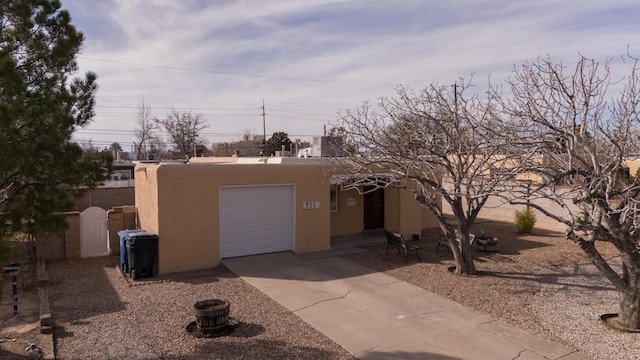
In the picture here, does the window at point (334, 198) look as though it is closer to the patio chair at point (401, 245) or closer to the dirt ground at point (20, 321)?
the patio chair at point (401, 245)

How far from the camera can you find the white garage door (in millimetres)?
11836

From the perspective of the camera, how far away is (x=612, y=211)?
680 cm

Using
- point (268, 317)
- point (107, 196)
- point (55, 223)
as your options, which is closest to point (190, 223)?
point (268, 317)

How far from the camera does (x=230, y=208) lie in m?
11.9

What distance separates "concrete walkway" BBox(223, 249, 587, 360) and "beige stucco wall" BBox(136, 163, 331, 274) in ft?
3.39

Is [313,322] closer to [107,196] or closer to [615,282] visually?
[615,282]

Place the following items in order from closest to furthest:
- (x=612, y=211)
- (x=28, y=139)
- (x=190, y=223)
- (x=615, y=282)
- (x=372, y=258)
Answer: (x=28, y=139)
(x=612, y=211)
(x=615, y=282)
(x=190, y=223)
(x=372, y=258)

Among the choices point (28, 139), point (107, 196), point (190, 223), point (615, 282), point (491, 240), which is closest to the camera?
point (28, 139)

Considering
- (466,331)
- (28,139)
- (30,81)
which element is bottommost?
(466,331)

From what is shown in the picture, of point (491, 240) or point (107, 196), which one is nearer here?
point (491, 240)

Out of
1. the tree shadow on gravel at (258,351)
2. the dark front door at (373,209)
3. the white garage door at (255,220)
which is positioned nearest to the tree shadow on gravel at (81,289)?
the tree shadow on gravel at (258,351)

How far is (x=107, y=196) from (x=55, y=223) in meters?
14.9

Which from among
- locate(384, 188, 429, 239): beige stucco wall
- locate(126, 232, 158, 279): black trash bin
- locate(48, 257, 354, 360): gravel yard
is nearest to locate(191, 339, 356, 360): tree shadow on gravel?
locate(48, 257, 354, 360): gravel yard

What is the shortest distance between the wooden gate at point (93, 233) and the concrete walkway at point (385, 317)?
4020 millimetres
